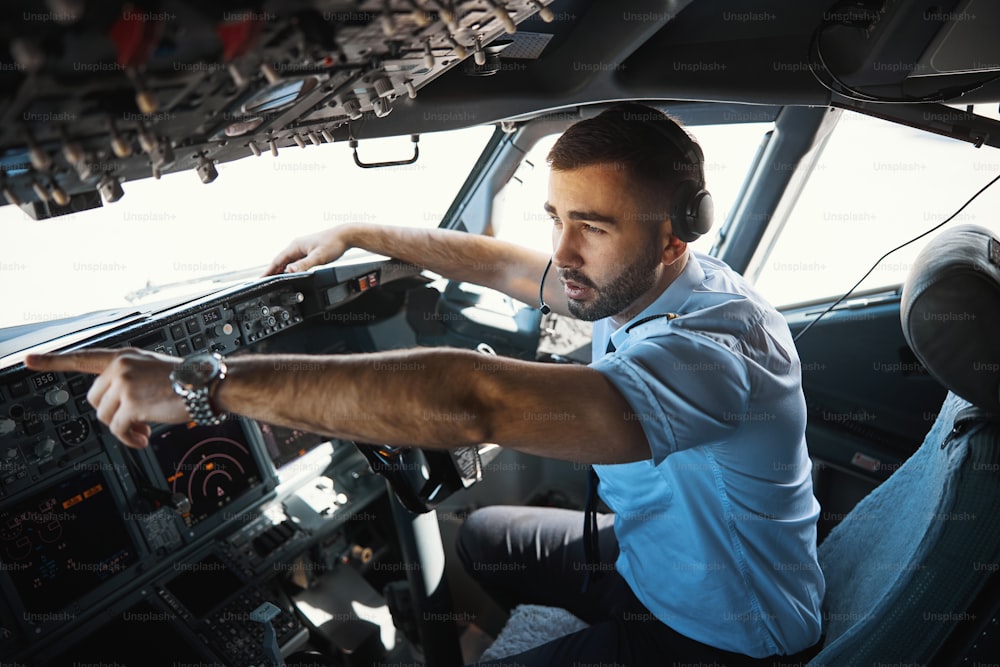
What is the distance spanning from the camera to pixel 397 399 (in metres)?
0.83

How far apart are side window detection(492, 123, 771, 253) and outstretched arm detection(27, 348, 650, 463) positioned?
1.11 metres

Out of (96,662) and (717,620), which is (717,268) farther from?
(96,662)

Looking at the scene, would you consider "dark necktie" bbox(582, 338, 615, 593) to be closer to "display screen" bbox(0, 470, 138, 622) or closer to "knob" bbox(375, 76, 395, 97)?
"knob" bbox(375, 76, 395, 97)

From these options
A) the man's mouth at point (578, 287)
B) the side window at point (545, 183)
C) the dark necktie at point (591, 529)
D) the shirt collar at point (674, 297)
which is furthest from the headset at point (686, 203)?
the side window at point (545, 183)

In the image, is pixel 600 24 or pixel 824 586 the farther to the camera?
pixel 600 24

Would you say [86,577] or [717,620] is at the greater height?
[86,577]

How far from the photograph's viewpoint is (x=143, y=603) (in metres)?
1.55

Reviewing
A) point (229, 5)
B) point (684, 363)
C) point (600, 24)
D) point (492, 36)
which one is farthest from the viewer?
point (600, 24)

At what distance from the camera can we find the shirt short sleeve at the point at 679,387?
2.94 feet

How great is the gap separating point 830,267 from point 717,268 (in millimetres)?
1494

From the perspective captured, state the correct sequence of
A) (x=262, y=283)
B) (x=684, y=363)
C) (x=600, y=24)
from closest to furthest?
(x=684, y=363) → (x=600, y=24) → (x=262, y=283)

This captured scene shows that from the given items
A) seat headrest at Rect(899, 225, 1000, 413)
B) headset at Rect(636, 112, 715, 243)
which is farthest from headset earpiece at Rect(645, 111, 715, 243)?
seat headrest at Rect(899, 225, 1000, 413)

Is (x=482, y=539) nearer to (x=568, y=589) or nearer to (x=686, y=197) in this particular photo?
(x=568, y=589)

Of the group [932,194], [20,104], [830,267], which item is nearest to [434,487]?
[20,104]
